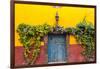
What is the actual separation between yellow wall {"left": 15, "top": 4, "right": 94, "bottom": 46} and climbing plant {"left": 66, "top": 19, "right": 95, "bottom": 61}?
0.04 m

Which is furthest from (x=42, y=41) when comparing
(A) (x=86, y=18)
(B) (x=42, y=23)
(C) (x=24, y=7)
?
(A) (x=86, y=18)

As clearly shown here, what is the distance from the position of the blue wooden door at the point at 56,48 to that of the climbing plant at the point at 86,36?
0.13 m

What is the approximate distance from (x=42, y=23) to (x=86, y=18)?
0.45 m

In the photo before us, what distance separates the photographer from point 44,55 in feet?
→ 5.95

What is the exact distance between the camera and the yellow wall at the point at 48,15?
174 centimetres

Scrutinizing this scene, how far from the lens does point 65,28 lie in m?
1.87

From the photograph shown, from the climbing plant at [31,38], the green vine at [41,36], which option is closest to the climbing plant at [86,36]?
the green vine at [41,36]

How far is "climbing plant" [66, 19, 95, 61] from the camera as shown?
6.25ft

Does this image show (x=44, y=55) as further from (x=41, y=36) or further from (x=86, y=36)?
(x=86, y=36)

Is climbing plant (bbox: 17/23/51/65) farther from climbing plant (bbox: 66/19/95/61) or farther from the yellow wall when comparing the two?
climbing plant (bbox: 66/19/95/61)

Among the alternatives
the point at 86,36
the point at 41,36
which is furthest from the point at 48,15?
the point at 86,36

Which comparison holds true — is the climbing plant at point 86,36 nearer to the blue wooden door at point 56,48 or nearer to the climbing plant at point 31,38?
the blue wooden door at point 56,48

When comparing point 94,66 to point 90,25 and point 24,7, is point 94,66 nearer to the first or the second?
point 90,25

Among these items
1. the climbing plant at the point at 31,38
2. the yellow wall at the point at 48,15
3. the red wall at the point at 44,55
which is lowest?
the red wall at the point at 44,55
